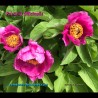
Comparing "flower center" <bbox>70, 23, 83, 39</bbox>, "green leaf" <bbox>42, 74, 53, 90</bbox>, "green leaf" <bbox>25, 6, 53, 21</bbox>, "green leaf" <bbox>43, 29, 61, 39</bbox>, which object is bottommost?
"green leaf" <bbox>42, 74, 53, 90</bbox>

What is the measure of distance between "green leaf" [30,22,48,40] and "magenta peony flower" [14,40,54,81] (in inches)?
1.8

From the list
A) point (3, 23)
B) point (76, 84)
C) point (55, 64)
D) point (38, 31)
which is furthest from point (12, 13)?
point (76, 84)

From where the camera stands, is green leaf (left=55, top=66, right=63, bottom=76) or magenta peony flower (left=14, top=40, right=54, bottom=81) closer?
magenta peony flower (left=14, top=40, right=54, bottom=81)

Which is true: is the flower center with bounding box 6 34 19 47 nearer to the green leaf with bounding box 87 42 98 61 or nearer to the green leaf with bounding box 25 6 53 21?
the green leaf with bounding box 25 6 53 21

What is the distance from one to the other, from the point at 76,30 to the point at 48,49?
0.17m

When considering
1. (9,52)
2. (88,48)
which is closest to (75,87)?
(88,48)

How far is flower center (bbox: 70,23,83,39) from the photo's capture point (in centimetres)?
142

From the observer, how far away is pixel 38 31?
1.46m

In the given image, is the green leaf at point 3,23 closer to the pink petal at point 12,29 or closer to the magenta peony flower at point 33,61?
the pink petal at point 12,29

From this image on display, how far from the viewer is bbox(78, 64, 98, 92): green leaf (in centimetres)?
151

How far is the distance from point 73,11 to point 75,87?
1.06ft

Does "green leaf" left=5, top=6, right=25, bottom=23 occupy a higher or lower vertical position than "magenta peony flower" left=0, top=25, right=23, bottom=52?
higher

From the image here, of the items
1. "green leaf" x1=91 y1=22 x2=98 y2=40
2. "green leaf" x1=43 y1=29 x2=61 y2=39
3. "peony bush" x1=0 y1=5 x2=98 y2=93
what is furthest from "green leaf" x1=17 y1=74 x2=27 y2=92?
"green leaf" x1=91 y1=22 x2=98 y2=40

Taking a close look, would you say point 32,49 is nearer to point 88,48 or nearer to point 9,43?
point 9,43
